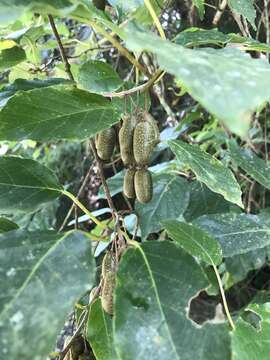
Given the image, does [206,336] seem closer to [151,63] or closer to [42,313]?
[42,313]

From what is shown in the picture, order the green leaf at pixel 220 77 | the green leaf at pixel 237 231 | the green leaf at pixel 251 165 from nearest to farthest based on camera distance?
the green leaf at pixel 220 77, the green leaf at pixel 237 231, the green leaf at pixel 251 165

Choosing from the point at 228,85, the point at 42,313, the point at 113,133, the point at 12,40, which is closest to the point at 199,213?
the point at 113,133

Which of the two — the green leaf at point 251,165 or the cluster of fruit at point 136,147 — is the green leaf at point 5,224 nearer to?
the cluster of fruit at point 136,147

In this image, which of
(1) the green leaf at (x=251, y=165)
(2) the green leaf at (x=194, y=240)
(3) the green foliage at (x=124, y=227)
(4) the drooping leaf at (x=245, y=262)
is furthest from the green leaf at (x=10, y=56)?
(4) the drooping leaf at (x=245, y=262)

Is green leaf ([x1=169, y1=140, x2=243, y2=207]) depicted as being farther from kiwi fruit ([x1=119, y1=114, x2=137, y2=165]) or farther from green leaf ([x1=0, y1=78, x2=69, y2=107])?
green leaf ([x1=0, y1=78, x2=69, y2=107])

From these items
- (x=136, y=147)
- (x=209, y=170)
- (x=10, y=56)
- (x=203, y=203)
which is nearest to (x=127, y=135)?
(x=136, y=147)
